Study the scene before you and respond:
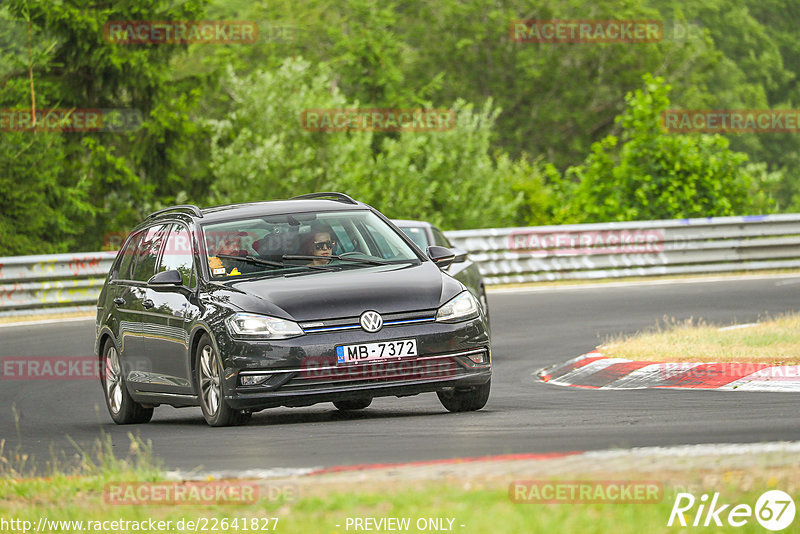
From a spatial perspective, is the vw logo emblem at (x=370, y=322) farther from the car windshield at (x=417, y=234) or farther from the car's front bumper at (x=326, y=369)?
the car windshield at (x=417, y=234)

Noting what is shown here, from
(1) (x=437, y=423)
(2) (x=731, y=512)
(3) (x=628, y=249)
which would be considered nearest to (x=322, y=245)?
(1) (x=437, y=423)

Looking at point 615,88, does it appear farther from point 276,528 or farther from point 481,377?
point 276,528

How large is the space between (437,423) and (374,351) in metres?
0.63

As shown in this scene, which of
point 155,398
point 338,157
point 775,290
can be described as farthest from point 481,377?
point 338,157

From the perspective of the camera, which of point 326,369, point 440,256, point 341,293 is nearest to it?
point 326,369

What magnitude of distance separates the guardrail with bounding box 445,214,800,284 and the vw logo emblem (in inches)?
617

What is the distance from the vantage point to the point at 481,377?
9867 mm

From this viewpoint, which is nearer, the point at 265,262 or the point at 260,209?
the point at 265,262

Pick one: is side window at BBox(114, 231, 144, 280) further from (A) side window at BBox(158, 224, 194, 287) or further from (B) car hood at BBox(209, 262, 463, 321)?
(B) car hood at BBox(209, 262, 463, 321)

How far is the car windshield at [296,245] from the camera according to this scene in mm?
10235

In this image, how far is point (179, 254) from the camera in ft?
35.4

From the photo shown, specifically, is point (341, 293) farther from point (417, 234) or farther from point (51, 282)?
point (51, 282)

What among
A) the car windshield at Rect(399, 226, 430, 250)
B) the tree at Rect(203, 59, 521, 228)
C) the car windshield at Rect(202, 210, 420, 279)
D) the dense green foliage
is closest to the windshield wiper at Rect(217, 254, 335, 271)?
the car windshield at Rect(202, 210, 420, 279)

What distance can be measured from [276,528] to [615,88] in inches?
2460
